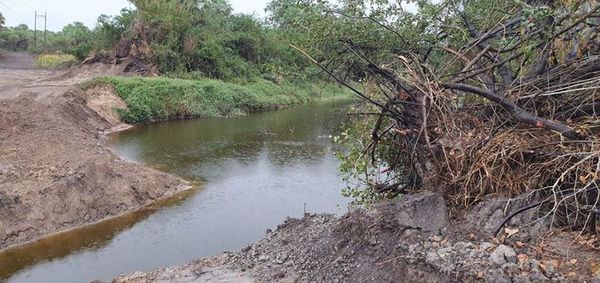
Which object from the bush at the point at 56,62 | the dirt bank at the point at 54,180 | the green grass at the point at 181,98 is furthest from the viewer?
the bush at the point at 56,62

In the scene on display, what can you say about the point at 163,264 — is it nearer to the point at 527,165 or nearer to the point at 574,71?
the point at 527,165

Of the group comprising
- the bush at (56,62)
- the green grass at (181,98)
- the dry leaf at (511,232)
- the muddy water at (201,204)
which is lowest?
the muddy water at (201,204)

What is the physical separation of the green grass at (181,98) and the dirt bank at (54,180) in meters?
6.11

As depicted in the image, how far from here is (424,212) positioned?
5.44 meters

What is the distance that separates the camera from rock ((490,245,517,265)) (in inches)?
176

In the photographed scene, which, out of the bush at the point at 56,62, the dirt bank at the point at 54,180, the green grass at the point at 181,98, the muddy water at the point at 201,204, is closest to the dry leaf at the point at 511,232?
the muddy water at the point at 201,204

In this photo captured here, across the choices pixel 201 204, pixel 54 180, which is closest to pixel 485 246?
pixel 201 204

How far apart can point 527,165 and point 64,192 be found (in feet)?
27.7

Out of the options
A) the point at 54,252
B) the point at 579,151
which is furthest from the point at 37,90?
the point at 579,151

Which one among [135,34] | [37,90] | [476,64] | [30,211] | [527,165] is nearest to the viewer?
[527,165]

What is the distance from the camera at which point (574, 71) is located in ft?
17.7

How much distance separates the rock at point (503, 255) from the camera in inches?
176

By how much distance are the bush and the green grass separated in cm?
1057

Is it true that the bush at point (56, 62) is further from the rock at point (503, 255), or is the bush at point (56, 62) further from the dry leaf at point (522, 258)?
the dry leaf at point (522, 258)
